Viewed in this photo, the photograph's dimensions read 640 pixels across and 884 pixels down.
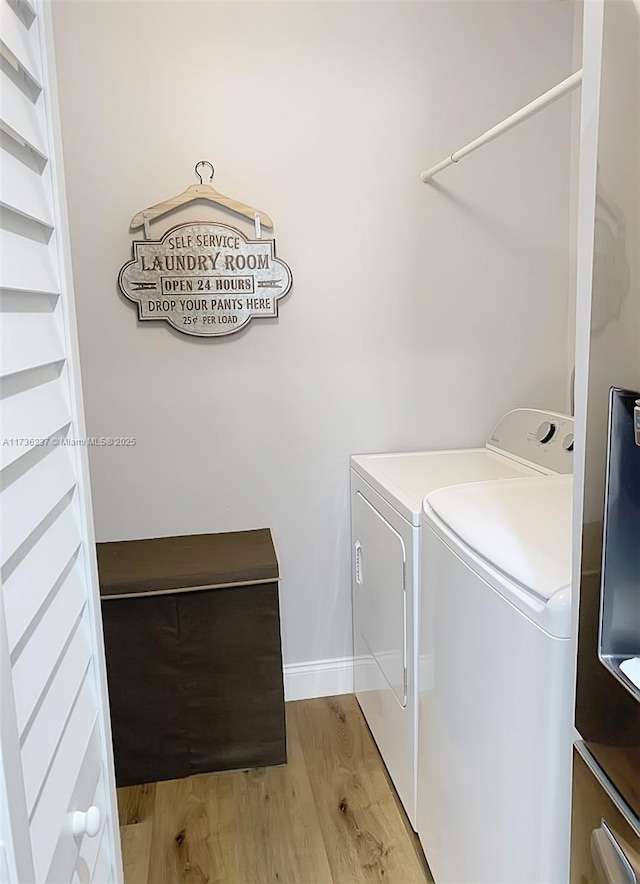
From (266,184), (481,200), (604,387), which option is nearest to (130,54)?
(266,184)

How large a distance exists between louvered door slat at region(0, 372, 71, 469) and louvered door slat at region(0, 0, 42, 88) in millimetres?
349

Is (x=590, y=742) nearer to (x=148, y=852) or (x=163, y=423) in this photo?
(x=148, y=852)

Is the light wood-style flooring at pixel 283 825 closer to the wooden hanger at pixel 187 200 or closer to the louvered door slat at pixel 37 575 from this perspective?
the louvered door slat at pixel 37 575

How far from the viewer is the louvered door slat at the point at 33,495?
748 mm

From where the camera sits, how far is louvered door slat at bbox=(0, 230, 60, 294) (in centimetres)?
76

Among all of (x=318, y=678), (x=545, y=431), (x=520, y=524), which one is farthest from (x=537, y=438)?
(x=318, y=678)

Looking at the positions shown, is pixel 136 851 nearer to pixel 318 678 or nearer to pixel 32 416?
pixel 318 678

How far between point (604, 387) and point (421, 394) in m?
1.55

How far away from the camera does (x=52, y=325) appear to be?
94cm

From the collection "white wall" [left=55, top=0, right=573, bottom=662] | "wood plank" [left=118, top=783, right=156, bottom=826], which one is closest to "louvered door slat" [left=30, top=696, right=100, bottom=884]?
"wood plank" [left=118, top=783, right=156, bottom=826]

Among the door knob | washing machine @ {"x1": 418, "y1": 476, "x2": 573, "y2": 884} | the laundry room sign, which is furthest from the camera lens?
the laundry room sign

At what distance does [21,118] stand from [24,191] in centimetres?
9

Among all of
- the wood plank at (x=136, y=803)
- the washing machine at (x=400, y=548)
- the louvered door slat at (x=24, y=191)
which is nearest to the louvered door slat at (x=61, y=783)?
the louvered door slat at (x=24, y=191)

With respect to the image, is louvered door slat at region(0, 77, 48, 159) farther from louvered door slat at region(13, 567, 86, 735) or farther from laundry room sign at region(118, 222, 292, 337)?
laundry room sign at region(118, 222, 292, 337)
